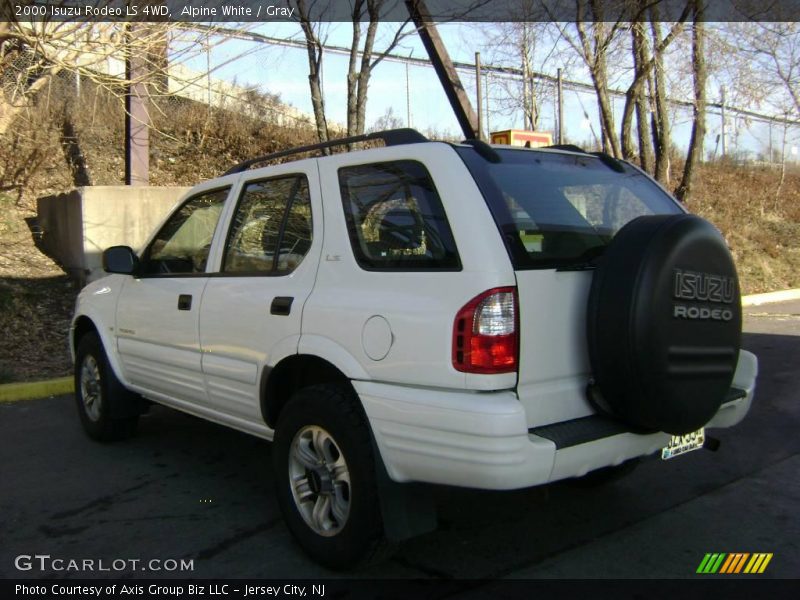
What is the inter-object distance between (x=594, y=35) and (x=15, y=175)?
10334mm

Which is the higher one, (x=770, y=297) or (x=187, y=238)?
(x=187, y=238)

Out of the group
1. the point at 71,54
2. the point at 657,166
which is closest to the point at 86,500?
the point at 71,54

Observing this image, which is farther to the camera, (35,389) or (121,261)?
(35,389)

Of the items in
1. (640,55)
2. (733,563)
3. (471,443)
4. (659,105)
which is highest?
(640,55)

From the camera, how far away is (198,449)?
5133 mm

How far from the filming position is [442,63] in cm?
1126

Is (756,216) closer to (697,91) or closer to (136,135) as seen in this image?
(697,91)

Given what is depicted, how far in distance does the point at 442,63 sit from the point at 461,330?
9422 mm

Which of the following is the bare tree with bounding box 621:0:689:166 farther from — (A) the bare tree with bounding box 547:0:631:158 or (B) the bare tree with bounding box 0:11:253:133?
(B) the bare tree with bounding box 0:11:253:133

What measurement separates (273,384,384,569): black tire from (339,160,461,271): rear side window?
634mm

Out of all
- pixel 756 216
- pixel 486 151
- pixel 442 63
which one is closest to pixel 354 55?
pixel 442 63

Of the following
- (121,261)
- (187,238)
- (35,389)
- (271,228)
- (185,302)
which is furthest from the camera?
(35,389)

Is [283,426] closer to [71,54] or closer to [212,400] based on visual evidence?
[212,400]

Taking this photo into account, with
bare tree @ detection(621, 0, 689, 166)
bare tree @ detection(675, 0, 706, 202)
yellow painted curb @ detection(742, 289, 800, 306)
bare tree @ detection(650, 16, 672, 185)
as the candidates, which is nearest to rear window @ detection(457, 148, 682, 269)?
bare tree @ detection(621, 0, 689, 166)
